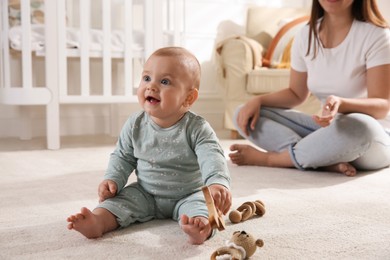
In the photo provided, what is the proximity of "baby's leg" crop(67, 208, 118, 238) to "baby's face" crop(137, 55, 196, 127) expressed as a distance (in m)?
0.19

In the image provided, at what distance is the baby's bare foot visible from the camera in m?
0.86

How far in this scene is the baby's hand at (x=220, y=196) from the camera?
0.84 meters

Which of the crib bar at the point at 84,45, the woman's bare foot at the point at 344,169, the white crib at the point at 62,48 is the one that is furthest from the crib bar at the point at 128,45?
the woman's bare foot at the point at 344,169

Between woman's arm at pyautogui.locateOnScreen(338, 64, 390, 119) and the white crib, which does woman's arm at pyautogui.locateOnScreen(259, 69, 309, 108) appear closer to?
woman's arm at pyautogui.locateOnScreen(338, 64, 390, 119)

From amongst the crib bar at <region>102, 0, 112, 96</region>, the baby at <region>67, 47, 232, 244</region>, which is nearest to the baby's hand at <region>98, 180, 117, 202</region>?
the baby at <region>67, 47, 232, 244</region>

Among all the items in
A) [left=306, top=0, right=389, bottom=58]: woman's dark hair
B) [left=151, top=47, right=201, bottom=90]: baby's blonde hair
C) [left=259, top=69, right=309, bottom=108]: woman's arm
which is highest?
[left=306, top=0, right=389, bottom=58]: woman's dark hair

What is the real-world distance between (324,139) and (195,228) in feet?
2.80

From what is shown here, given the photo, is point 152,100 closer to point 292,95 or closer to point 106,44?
point 292,95

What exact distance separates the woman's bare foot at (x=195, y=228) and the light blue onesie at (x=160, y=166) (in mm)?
94

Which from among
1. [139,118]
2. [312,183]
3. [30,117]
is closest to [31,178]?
[139,118]

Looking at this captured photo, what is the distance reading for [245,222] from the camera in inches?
40.1

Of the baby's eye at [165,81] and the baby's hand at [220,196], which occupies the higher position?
the baby's eye at [165,81]

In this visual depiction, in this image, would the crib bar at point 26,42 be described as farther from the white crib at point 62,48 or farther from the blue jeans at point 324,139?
the blue jeans at point 324,139

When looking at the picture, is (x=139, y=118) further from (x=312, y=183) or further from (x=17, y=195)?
(x=312, y=183)
